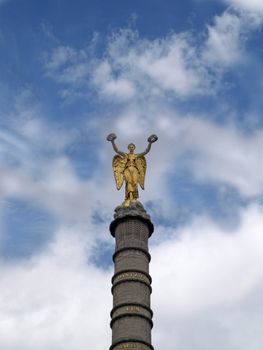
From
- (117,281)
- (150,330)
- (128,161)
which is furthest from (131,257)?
(128,161)

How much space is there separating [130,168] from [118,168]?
0.97m

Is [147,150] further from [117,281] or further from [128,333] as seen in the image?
[128,333]

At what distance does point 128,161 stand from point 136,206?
3235 mm

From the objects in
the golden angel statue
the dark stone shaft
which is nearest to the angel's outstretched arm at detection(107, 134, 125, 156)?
the golden angel statue

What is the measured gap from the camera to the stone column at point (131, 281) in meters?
35.3

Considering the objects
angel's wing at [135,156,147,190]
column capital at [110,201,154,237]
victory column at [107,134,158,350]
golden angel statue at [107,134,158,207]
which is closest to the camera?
victory column at [107,134,158,350]

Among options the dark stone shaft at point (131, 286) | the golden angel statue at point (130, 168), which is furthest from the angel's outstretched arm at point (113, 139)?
the dark stone shaft at point (131, 286)

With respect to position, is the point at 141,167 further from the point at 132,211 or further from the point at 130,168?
the point at 132,211

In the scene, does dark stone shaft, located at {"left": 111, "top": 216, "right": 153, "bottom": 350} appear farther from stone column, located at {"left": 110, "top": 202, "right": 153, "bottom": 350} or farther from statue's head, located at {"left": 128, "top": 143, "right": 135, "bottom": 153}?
statue's head, located at {"left": 128, "top": 143, "right": 135, "bottom": 153}

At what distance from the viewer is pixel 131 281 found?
36812mm

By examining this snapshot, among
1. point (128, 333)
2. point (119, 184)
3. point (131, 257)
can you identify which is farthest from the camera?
point (119, 184)

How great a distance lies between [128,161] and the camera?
41750mm

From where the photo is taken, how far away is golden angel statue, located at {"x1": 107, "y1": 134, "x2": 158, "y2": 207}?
41.1 meters

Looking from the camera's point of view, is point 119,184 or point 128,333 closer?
point 128,333
